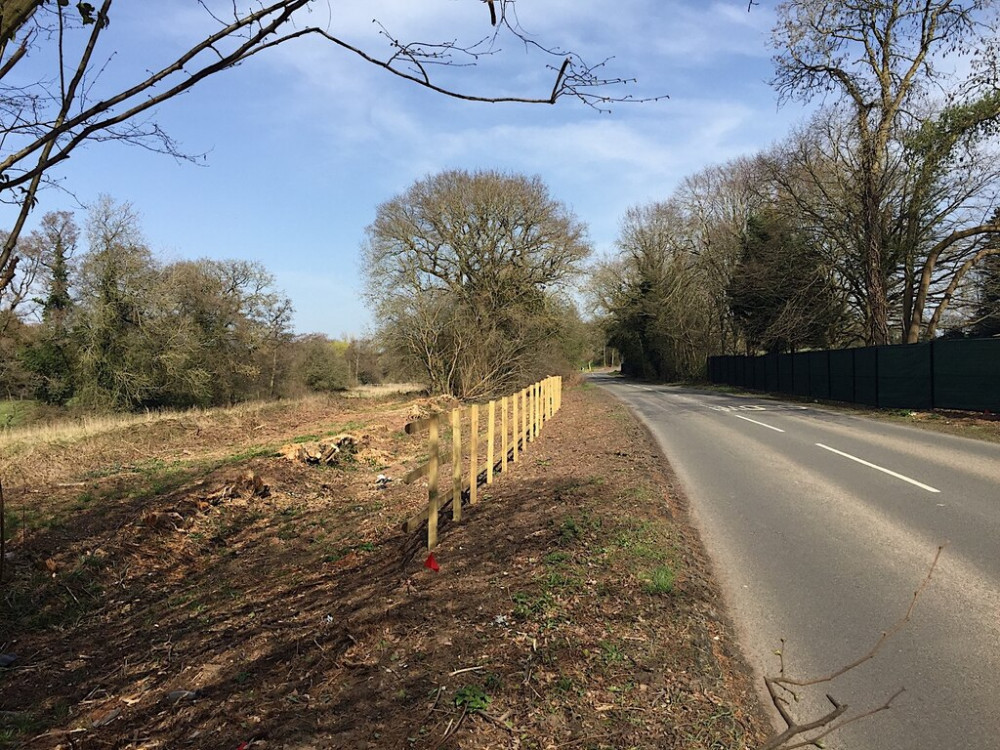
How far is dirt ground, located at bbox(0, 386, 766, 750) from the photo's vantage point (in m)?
3.12

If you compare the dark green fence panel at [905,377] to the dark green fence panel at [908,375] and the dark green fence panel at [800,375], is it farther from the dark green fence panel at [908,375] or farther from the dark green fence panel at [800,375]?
the dark green fence panel at [800,375]

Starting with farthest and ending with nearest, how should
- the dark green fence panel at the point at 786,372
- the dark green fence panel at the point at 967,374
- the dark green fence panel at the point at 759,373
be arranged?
the dark green fence panel at the point at 759,373, the dark green fence panel at the point at 786,372, the dark green fence panel at the point at 967,374

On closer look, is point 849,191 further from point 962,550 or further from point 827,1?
point 962,550

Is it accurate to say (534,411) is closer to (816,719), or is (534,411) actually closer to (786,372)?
(816,719)

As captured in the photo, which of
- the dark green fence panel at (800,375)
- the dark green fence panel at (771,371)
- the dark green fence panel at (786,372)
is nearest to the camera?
the dark green fence panel at (800,375)

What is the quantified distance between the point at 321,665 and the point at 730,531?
4.72 m

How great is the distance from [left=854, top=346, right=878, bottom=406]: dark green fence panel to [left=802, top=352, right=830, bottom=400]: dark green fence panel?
2.50 meters

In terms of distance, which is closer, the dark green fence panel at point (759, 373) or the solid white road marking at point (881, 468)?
the solid white road marking at point (881, 468)

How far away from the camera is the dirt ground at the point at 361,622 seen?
3.12 meters

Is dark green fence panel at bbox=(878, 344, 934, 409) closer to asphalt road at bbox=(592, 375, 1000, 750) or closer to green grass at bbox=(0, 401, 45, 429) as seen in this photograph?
asphalt road at bbox=(592, 375, 1000, 750)

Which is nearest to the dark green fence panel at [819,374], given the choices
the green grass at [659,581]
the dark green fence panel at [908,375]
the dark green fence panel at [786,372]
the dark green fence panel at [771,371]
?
the dark green fence panel at [908,375]

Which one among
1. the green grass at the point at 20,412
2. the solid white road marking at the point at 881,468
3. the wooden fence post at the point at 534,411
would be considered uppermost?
the wooden fence post at the point at 534,411

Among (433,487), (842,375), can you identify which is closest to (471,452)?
(433,487)

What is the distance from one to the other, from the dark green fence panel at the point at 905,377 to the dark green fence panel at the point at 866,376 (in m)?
0.28
